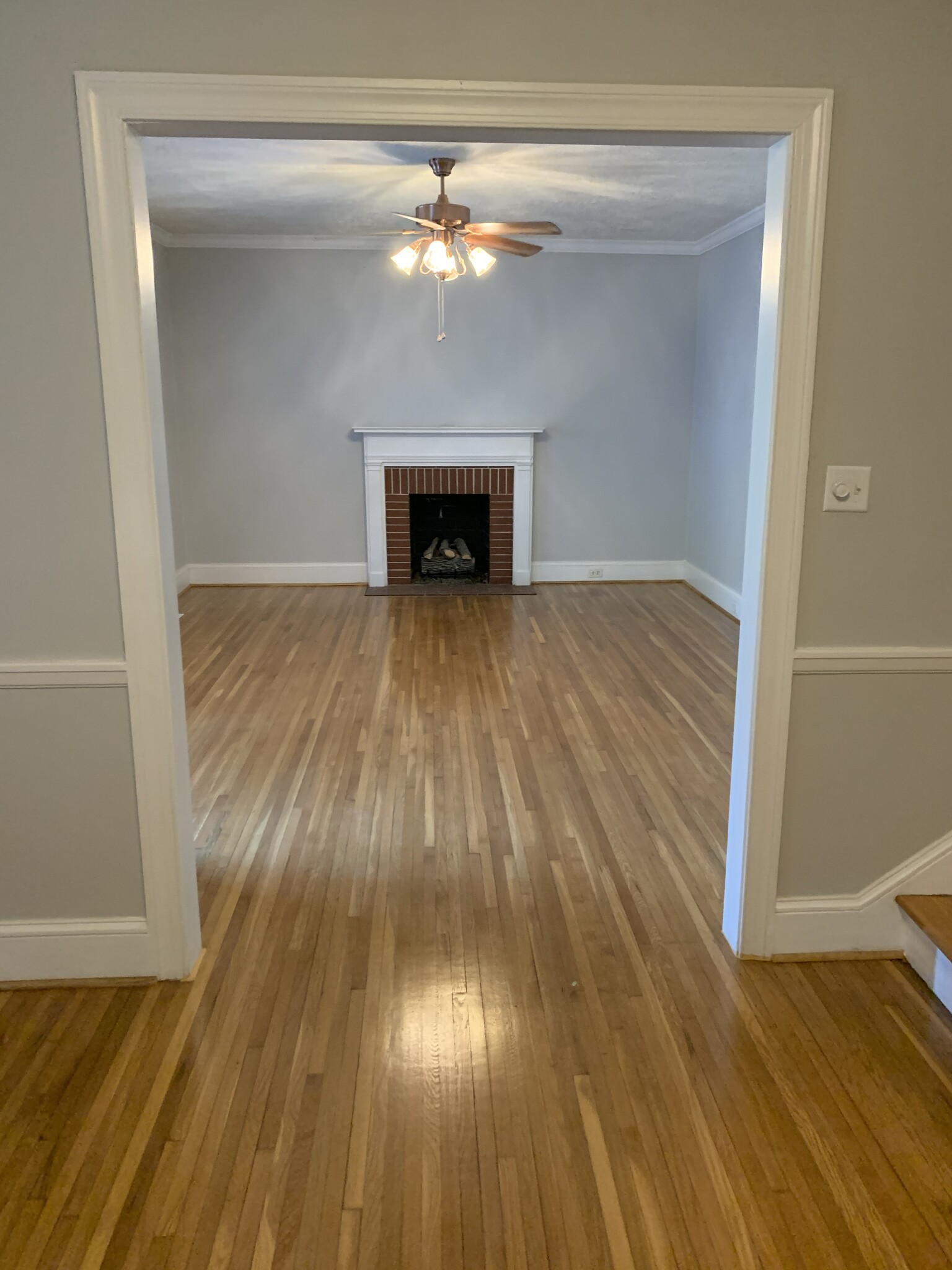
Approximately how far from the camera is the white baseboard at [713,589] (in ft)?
20.5

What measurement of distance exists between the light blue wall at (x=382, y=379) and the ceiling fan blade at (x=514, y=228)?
247cm

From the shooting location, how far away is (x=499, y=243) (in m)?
4.52

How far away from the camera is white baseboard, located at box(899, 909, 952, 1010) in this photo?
2.32 metres

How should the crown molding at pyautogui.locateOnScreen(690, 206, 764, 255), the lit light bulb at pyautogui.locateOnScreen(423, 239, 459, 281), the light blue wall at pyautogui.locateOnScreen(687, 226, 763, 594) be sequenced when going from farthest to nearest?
the light blue wall at pyautogui.locateOnScreen(687, 226, 763, 594)
the crown molding at pyautogui.locateOnScreen(690, 206, 764, 255)
the lit light bulb at pyautogui.locateOnScreen(423, 239, 459, 281)

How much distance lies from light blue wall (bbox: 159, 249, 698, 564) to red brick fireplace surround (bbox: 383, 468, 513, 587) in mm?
261

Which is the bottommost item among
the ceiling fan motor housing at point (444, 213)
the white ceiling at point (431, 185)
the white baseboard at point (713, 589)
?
the white baseboard at point (713, 589)

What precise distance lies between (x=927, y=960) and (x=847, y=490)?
1268 mm

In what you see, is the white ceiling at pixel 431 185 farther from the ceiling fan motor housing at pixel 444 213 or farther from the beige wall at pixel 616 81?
the beige wall at pixel 616 81

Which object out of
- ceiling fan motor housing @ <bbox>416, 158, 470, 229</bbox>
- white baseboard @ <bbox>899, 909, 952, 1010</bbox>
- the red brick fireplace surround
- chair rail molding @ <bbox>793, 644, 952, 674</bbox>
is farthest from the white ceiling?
white baseboard @ <bbox>899, 909, 952, 1010</bbox>

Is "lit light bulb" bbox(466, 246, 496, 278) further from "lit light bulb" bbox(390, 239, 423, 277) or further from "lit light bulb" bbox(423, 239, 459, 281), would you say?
"lit light bulb" bbox(390, 239, 423, 277)

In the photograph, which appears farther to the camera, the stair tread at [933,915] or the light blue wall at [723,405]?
the light blue wall at [723,405]

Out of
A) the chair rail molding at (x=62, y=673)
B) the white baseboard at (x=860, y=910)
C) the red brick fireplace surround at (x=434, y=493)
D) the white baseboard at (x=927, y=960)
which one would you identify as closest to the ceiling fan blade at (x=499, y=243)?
the red brick fireplace surround at (x=434, y=493)

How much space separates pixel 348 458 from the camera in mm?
6934

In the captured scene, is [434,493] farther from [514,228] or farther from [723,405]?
[514,228]
